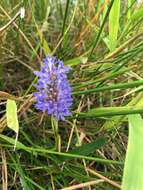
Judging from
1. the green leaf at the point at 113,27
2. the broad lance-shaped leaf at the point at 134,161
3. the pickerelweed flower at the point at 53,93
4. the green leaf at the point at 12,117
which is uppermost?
the green leaf at the point at 113,27

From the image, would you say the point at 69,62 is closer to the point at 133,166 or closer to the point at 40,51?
the point at 40,51

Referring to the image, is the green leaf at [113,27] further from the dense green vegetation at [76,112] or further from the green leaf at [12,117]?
the green leaf at [12,117]

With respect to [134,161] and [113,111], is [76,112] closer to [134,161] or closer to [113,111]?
[113,111]

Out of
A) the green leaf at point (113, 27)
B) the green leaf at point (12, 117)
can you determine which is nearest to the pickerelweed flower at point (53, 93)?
the green leaf at point (12, 117)

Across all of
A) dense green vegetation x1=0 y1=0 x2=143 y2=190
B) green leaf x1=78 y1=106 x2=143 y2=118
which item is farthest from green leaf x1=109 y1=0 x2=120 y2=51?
green leaf x1=78 y1=106 x2=143 y2=118

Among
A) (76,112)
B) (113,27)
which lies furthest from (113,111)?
(113,27)

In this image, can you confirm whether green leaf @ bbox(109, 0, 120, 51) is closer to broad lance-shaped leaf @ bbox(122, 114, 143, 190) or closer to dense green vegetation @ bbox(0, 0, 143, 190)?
dense green vegetation @ bbox(0, 0, 143, 190)

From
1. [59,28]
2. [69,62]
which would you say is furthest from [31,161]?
[59,28]

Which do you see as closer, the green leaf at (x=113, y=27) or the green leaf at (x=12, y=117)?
the green leaf at (x=12, y=117)
